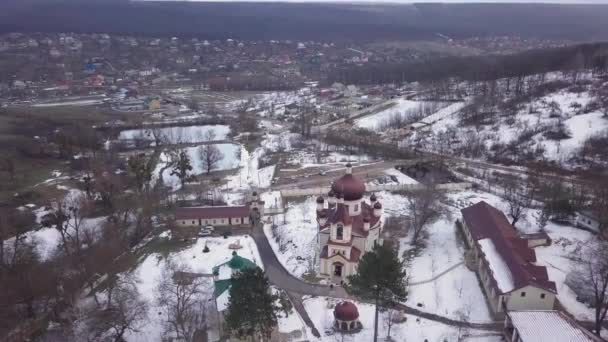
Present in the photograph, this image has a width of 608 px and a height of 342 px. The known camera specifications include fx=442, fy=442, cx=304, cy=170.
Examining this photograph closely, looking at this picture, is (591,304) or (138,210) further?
(138,210)

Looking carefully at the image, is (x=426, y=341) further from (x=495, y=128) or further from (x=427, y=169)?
(x=495, y=128)

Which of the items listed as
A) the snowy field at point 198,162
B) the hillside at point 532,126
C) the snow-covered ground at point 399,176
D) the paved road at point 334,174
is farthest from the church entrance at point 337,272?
the hillside at point 532,126

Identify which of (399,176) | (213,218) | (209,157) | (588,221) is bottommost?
(213,218)

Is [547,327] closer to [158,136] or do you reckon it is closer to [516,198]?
[516,198]

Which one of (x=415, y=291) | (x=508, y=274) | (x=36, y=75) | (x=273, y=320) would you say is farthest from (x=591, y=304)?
(x=36, y=75)

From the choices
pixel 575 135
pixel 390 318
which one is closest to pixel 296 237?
pixel 390 318

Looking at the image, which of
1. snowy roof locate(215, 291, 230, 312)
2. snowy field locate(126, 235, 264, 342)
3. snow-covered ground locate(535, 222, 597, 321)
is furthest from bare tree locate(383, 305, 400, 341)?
snowy field locate(126, 235, 264, 342)
